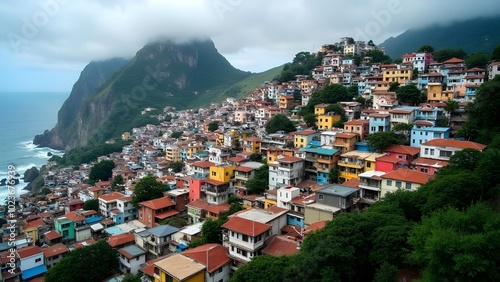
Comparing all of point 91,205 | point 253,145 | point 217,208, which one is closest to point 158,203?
point 217,208

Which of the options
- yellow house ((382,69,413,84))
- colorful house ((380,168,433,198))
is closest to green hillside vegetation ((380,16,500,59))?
yellow house ((382,69,413,84))

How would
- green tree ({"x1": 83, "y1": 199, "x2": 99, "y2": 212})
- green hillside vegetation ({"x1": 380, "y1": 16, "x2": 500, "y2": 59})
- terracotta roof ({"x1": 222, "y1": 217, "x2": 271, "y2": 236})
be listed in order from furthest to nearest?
green hillside vegetation ({"x1": 380, "y1": 16, "x2": 500, "y2": 59}) < green tree ({"x1": 83, "y1": 199, "x2": 99, "y2": 212}) < terracotta roof ({"x1": 222, "y1": 217, "x2": 271, "y2": 236})

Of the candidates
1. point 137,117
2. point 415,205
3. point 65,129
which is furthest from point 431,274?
point 65,129

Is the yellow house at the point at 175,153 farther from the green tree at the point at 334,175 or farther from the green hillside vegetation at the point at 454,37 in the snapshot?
the green hillside vegetation at the point at 454,37

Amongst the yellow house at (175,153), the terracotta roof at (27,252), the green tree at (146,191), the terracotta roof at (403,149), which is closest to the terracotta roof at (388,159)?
the terracotta roof at (403,149)

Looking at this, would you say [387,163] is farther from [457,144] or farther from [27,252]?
→ [27,252]

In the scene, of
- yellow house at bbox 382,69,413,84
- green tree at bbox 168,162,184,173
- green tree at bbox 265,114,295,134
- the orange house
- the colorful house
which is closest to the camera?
the colorful house

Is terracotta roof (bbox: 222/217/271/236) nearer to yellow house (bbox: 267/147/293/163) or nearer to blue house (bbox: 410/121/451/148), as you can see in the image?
yellow house (bbox: 267/147/293/163)
